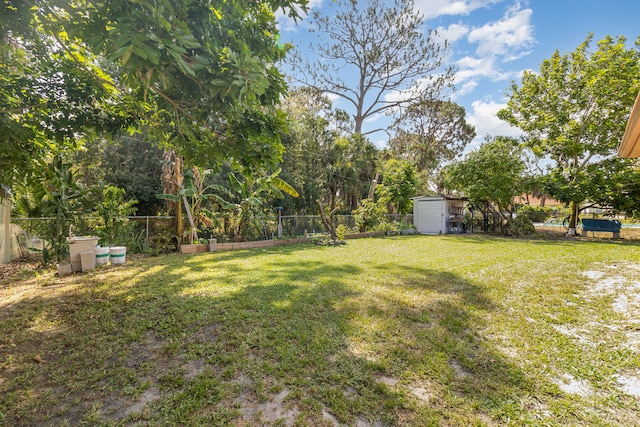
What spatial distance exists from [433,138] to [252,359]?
96.2 ft

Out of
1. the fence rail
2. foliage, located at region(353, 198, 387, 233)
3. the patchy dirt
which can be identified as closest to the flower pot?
the patchy dirt

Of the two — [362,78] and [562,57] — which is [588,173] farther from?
[362,78]

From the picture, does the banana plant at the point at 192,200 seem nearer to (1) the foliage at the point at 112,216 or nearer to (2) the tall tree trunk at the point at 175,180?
(2) the tall tree trunk at the point at 175,180

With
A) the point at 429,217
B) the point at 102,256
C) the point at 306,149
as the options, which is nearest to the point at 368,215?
the point at 429,217

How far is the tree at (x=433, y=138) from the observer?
84.8 ft

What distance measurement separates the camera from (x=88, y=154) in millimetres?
12508

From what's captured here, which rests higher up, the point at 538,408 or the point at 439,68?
the point at 439,68

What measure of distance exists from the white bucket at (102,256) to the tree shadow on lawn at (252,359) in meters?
2.28

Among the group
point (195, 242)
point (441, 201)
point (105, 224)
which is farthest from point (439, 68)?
point (105, 224)

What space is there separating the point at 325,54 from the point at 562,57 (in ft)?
46.0

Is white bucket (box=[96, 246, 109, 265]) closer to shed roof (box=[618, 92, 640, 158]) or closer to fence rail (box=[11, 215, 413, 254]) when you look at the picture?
fence rail (box=[11, 215, 413, 254])

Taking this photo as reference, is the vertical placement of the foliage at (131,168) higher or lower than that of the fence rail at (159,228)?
higher

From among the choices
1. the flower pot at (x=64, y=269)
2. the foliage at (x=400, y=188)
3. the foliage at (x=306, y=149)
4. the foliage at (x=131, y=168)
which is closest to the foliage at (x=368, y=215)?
the foliage at (x=400, y=188)

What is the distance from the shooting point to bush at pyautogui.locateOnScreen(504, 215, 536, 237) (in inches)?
619
